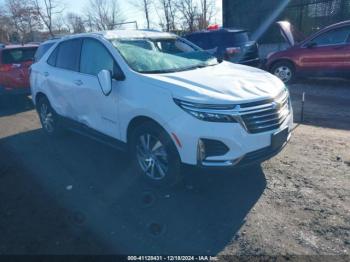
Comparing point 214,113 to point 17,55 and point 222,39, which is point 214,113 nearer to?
point 222,39

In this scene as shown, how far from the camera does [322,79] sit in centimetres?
977

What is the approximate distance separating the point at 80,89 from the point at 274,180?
118 inches

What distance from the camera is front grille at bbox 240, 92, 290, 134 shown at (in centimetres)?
312

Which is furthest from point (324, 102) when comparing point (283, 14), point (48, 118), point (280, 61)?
point (283, 14)

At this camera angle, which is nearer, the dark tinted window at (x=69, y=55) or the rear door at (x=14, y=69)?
the dark tinted window at (x=69, y=55)

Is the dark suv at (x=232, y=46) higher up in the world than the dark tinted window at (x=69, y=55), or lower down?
lower down

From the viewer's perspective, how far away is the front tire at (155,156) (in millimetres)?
3400

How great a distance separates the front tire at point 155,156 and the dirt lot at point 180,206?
0.61 ft

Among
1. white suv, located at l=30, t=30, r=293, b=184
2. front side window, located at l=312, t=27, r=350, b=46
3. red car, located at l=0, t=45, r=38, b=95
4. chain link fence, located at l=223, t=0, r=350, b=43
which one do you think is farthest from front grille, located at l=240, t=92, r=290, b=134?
chain link fence, located at l=223, t=0, r=350, b=43

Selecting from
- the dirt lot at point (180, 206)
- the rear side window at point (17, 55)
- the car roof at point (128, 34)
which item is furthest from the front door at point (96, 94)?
the rear side window at point (17, 55)

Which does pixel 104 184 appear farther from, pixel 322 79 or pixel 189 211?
pixel 322 79

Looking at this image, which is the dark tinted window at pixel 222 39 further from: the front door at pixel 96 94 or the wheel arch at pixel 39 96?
the front door at pixel 96 94

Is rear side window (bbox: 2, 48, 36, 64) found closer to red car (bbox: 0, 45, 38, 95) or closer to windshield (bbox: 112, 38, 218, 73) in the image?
red car (bbox: 0, 45, 38, 95)

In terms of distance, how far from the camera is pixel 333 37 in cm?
852
